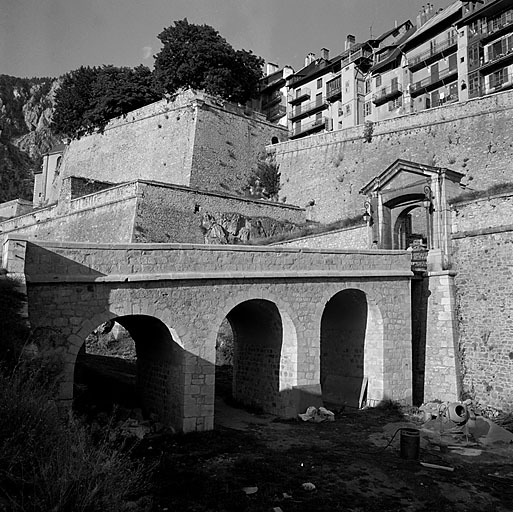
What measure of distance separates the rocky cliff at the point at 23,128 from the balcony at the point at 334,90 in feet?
140

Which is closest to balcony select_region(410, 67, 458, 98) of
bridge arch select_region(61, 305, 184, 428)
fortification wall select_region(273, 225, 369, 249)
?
fortification wall select_region(273, 225, 369, 249)

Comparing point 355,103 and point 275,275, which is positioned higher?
point 355,103

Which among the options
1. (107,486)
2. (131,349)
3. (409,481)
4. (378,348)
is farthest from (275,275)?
(131,349)

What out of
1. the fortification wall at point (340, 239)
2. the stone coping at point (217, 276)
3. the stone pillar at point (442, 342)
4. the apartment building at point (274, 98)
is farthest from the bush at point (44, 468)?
the apartment building at point (274, 98)

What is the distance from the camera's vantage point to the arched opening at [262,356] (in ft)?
46.2

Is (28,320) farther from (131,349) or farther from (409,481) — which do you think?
(131,349)

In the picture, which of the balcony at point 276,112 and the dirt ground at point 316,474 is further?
the balcony at point 276,112

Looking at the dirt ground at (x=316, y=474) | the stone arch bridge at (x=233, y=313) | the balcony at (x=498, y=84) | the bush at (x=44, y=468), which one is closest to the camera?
the bush at (x=44, y=468)

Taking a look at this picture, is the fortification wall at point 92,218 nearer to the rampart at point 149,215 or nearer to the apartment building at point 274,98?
the rampart at point 149,215

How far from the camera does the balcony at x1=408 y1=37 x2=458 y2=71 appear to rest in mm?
34906

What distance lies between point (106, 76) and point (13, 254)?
1277 inches

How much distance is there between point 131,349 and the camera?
21.7m

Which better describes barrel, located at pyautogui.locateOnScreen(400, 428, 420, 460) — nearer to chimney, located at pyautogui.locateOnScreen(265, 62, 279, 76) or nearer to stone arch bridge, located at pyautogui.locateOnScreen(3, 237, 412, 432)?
stone arch bridge, located at pyautogui.locateOnScreen(3, 237, 412, 432)

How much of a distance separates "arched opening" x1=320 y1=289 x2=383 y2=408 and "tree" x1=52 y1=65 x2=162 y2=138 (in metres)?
26.1
